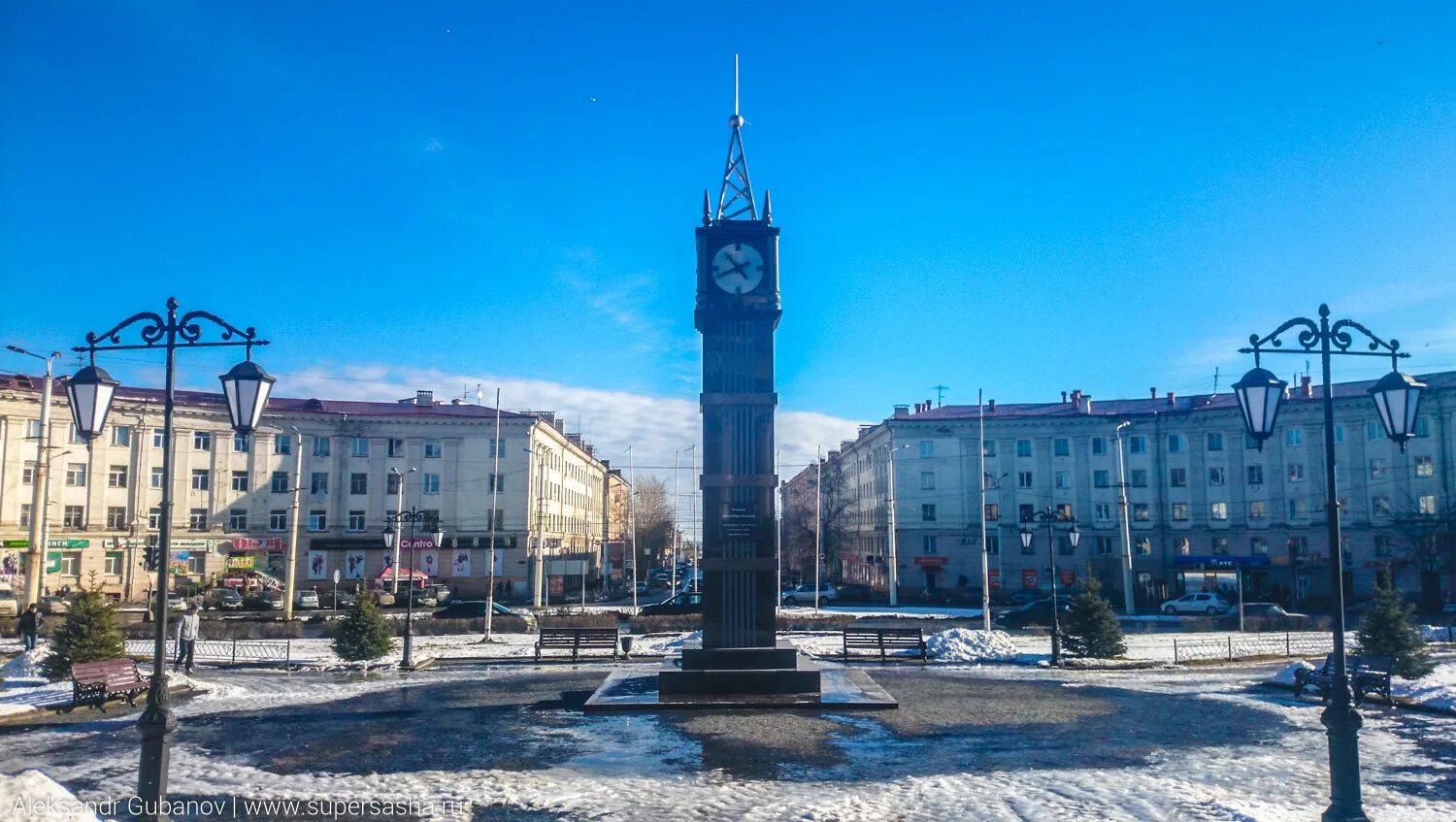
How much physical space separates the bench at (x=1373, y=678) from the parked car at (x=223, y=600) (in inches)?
1987

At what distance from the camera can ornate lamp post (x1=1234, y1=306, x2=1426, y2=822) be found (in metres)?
9.09

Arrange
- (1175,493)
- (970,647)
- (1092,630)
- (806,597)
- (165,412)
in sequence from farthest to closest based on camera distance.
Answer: (1175,493)
(806,597)
(970,647)
(1092,630)
(165,412)

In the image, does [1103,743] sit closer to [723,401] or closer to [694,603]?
[723,401]

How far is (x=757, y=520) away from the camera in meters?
19.6

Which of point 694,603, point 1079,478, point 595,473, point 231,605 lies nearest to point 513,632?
point 694,603

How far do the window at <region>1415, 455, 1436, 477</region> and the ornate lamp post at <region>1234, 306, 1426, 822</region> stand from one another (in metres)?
56.2

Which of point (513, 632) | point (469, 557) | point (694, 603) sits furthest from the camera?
point (469, 557)

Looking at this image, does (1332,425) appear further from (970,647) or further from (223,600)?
(223,600)

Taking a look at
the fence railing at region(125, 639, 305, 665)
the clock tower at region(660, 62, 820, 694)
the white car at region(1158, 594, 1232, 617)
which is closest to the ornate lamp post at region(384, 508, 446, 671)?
the fence railing at region(125, 639, 305, 665)

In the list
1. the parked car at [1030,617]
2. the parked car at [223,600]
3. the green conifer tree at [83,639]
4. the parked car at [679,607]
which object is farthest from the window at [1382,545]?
the parked car at [223,600]

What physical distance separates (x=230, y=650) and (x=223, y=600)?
26.6 m

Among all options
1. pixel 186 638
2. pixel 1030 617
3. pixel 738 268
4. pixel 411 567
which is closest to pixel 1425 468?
pixel 1030 617

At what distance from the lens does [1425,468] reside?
56344 mm

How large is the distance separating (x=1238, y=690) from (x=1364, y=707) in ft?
9.33
